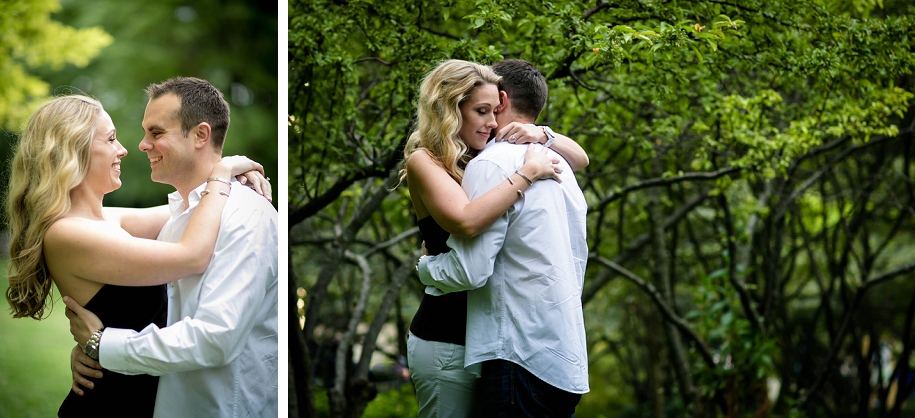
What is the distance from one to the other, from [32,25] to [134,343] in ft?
6.97

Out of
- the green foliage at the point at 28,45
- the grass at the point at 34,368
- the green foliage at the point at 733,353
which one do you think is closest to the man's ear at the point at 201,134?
the green foliage at the point at 28,45

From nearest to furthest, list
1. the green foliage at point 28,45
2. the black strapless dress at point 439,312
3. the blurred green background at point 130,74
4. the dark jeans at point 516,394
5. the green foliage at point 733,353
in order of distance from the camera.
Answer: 1. the dark jeans at point 516,394
2. the black strapless dress at point 439,312
3. the green foliage at point 28,45
4. the blurred green background at point 130,74
5. the green foliage at point 733,353

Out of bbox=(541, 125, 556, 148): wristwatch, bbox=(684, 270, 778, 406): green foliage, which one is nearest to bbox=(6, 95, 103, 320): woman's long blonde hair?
bbox=(541, 125, 556, 148): wristwatch

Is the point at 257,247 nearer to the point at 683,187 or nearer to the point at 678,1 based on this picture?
the point at 678,1

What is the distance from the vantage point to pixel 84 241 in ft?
6.40

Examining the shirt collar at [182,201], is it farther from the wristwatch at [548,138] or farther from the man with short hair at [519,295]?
the wristwatch at [548,138]

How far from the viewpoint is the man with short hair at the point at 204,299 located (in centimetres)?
198

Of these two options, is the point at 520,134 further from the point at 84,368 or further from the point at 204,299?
the point at 84,368

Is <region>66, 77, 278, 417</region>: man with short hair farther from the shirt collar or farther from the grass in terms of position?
the grass

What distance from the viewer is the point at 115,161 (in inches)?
81.4

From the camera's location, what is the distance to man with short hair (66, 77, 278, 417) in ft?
6.49

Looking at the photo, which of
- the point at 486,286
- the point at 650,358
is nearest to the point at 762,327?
the point at 650,358

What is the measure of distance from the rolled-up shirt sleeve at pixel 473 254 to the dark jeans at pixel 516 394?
0.22 meters

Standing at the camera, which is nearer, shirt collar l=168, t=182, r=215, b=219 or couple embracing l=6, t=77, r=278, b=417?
couple embracing l=6, t=77, r=278, b=417
